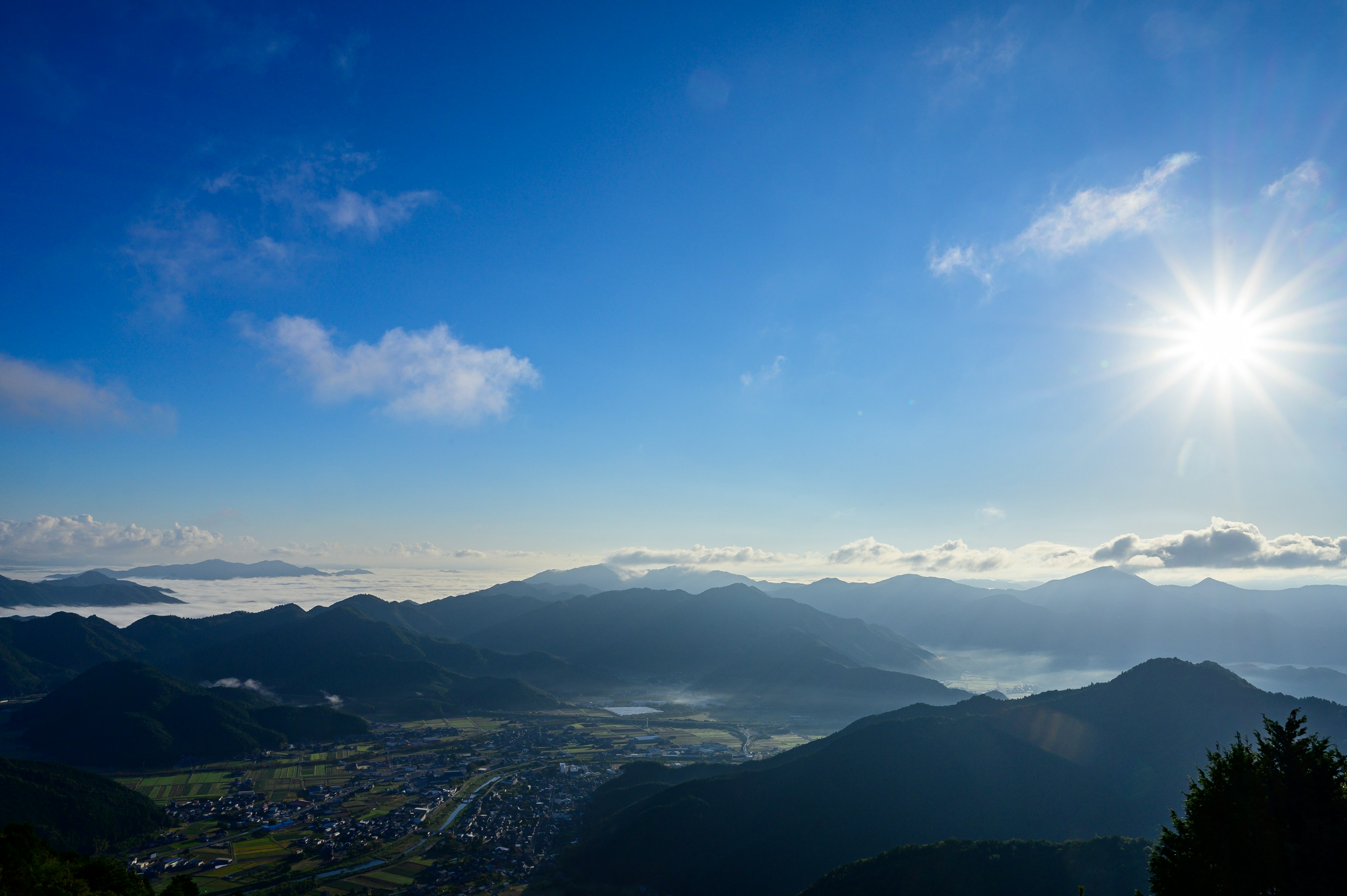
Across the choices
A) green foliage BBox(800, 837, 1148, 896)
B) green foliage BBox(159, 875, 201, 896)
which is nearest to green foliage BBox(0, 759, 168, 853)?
green foliage BBox(159, 875, 201, 896)

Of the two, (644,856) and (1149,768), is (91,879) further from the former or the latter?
(1149,768)

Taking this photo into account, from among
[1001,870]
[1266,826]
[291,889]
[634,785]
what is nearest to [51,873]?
[291,889]

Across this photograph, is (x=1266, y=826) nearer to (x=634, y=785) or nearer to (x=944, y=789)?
(x=944, y=789)

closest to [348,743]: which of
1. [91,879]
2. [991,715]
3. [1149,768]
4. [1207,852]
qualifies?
[91,879]

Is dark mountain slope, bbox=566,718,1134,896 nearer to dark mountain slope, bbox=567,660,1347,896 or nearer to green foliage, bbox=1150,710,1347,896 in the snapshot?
dark mountain slope, bbox=567,660,1347,896

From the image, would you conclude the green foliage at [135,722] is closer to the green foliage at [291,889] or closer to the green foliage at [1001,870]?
the green foliage at [291,889]
